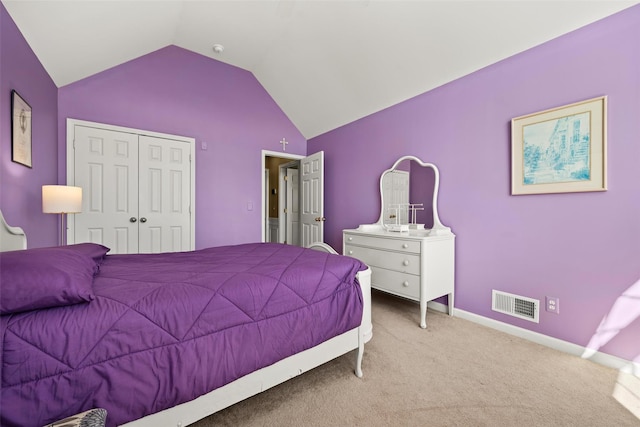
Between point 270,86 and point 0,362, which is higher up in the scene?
point 270,86

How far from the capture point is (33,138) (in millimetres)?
2180

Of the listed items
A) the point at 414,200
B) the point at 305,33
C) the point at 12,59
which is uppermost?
the point at 305,33

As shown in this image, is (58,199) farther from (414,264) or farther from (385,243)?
(414,264)

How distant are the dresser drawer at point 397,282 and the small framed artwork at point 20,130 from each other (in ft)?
9.86

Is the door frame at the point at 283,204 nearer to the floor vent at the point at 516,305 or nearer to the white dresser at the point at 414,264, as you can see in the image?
the white dresser at the point at 414,264

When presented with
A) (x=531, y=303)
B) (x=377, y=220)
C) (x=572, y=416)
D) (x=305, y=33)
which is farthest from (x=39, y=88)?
(x=531, y=303)

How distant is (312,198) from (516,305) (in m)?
2.97

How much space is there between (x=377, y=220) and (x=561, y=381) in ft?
7.30

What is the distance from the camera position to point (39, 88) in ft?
7.59

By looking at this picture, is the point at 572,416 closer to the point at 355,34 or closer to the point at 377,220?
the point at 377,220

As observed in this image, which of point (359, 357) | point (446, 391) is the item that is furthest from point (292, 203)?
point (446, 391)

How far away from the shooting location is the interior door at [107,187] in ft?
9.75

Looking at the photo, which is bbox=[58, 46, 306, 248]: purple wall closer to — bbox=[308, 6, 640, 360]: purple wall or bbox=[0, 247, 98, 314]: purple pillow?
bbox=[308, 6, 640, 360]: purple wall

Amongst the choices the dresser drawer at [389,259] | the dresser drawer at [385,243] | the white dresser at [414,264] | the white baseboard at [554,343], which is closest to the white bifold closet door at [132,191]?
the dresser drawer at [385,243]
